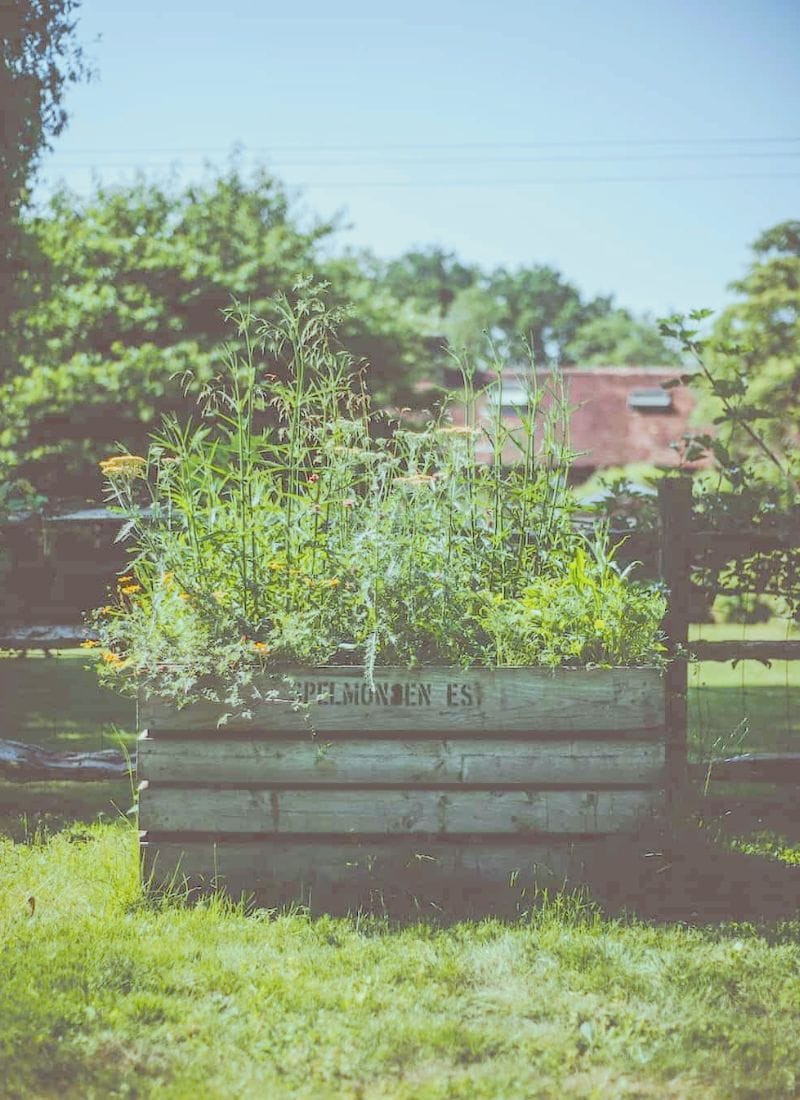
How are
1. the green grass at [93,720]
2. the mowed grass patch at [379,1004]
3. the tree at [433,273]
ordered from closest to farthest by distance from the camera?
the mowed grass patch at [379,1004]
the green grass at [93,720]
the tree at [433,273]

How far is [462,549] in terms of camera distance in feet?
12.7

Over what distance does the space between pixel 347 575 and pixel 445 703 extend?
56 centimetres

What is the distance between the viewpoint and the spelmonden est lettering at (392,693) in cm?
352

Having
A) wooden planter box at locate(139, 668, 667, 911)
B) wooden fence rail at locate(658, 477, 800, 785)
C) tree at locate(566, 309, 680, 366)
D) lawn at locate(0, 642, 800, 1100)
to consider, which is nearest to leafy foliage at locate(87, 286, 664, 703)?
wooden planter box at locate(139, 668, 667, 911)

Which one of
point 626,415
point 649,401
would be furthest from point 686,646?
point 649,401

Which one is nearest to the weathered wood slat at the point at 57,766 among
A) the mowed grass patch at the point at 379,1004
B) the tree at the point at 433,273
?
the mowed grass patch at the point at 379,1004

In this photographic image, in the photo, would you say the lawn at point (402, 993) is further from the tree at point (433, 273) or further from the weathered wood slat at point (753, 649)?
the tree at point (433, 273)

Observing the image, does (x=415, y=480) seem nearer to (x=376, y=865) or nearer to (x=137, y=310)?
(x=376, y=865)

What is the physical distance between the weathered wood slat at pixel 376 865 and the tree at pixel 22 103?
5380 millimetres

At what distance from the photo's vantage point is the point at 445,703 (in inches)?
139

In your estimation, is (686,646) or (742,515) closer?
(686,646)

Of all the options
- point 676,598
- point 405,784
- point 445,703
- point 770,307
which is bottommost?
point 405,784

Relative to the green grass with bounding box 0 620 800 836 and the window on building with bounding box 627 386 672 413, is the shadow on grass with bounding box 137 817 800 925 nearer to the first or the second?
the green grass with bounding box 0 620 800 836

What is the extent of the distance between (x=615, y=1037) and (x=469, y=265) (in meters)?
66.1
